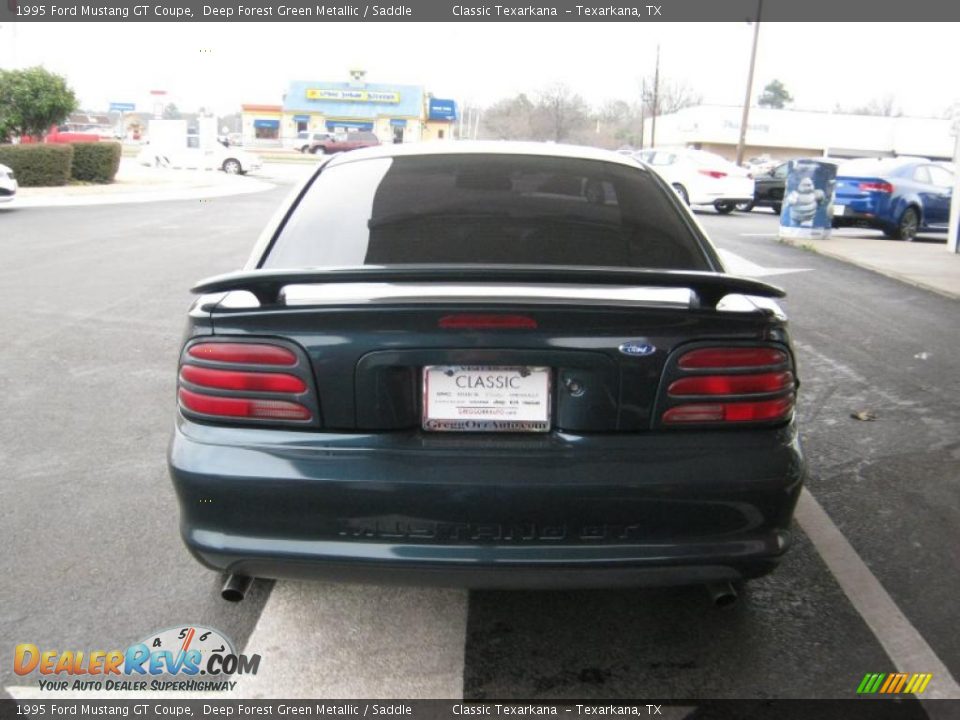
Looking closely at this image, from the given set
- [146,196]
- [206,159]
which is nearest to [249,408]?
[146,196]

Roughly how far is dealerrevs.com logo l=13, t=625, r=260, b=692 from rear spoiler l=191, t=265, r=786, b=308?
1.14m

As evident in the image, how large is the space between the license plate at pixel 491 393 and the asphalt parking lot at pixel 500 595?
828mm

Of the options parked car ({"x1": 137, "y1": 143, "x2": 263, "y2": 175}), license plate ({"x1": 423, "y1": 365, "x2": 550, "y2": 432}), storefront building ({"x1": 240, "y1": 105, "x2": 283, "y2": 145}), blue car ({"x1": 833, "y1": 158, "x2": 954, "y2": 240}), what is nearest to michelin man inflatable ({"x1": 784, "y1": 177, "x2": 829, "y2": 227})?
blue car ({"x1": 833, "y1": 158, "x2": 954, "y2": 240})

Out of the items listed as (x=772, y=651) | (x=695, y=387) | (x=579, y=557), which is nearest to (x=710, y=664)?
(x=772, y=651)

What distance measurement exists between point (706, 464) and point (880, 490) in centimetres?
234

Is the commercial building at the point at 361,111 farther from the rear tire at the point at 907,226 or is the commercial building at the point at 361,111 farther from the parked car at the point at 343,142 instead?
the rear tire at the point at 907,226

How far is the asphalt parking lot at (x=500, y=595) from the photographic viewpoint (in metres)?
2.84

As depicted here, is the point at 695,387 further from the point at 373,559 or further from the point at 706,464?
the point at 373,559

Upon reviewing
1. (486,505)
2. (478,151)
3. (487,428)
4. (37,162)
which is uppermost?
(478,151)

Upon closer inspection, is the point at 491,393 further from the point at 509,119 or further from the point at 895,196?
the point at 509,119

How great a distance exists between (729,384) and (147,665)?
197 cm

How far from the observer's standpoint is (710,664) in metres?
2.89

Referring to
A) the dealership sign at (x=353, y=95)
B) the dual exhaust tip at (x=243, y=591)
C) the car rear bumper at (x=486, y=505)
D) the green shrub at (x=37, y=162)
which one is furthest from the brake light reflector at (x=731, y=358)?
the dealership sign at (x=353, y=95)

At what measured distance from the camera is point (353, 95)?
75.6m
